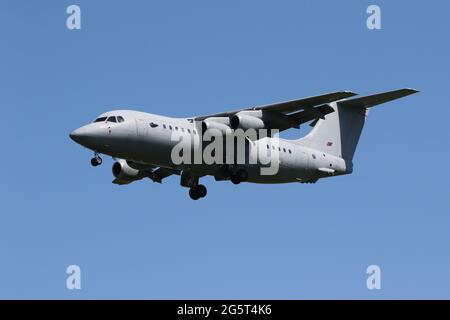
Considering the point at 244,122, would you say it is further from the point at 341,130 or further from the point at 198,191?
the point at 341,130

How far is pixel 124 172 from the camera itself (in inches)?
1378

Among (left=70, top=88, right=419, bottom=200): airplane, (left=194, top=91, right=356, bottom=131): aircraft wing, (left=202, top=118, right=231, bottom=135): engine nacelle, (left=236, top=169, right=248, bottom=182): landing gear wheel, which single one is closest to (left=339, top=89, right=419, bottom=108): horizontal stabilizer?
(left=70, top=88, right=419, bottom=200): airplane

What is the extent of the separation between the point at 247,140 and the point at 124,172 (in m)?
4.48

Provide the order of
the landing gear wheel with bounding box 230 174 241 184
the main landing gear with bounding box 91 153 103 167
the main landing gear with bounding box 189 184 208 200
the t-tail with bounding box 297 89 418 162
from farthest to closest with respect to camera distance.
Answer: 1. the t-tail with bounding box 297 89 418 162
2. the main landing gear with bounding box 189 184 208 200
3. the landing gear wheel with bounding box 230 174 241 184
4. the main landing gear with bounding box 91 153 103 167

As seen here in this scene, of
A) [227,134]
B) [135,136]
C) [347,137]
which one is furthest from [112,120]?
[347,137]

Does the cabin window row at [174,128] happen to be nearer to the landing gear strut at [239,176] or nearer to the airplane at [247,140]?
the airplane at [247,140]

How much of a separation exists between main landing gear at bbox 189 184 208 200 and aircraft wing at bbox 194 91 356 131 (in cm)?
273

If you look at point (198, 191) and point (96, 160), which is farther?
point (198, 191)

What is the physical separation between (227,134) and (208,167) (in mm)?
1409

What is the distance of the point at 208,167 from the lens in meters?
33.6

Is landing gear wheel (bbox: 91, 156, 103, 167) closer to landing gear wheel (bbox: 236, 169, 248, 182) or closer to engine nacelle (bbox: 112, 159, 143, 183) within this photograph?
engine nacelle (bbox: 112, 159, 143, 183)

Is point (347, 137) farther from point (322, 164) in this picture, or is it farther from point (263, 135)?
point (263, 135)

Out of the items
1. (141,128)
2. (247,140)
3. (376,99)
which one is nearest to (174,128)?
(141,128)

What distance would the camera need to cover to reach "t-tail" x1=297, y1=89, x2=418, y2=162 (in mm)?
36656
